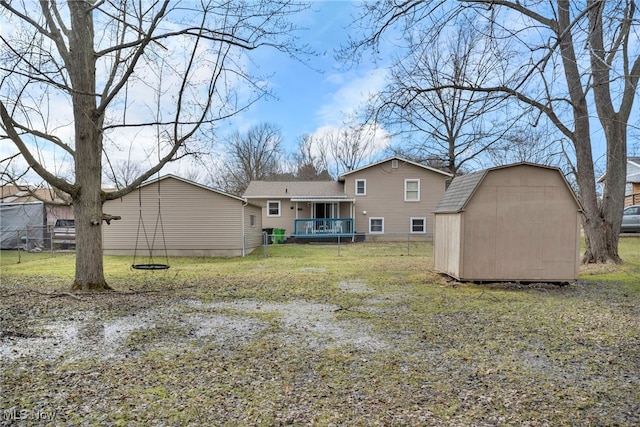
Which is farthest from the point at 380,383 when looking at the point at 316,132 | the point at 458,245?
the point at 316,132

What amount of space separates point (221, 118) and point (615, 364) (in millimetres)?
7228

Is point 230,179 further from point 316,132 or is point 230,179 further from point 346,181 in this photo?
point 346,181

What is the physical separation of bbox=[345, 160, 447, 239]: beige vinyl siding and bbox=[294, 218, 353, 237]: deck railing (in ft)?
2.50

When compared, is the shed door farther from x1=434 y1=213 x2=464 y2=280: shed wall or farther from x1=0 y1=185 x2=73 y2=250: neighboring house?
x1=0 y1=185 x2=73 y2=250: neighboring house

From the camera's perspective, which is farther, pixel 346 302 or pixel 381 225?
pixel 381 225

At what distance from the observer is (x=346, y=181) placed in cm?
2248

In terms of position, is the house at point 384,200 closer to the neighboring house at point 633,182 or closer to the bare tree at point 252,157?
the neighboring house at point 633,182

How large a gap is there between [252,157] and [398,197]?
19581mm

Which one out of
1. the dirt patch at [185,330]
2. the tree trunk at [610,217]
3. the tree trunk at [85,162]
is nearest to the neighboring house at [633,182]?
the tree trunk at [610,217]

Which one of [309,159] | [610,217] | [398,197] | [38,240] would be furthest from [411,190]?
[309,159]

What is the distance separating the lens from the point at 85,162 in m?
7.23

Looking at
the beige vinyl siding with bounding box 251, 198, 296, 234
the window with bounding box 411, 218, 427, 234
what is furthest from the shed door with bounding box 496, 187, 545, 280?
the beige vinyl siding with bounding box 251, 198, 296, 234

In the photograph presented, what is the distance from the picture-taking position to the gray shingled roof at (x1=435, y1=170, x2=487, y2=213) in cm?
806

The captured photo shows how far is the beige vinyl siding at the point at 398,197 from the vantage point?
2186cm
